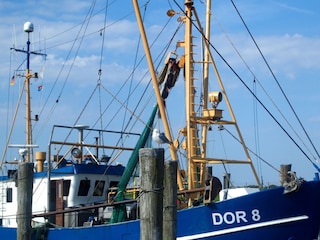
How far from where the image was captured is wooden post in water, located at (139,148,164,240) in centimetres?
1103

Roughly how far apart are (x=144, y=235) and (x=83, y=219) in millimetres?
8293

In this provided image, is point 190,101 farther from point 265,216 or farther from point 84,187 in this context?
point 84,187

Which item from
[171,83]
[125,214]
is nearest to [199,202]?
[125,214]

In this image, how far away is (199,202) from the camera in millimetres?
16438

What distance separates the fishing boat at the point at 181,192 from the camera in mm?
15078

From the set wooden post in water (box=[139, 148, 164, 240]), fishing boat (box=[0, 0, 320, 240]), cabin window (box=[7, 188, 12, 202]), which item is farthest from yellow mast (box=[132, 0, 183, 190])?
cabin window (box=[7, 188, 12, 202])

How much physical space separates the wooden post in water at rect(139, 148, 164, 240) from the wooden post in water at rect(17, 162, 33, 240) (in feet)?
14.6

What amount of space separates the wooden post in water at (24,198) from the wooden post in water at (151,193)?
4461mm

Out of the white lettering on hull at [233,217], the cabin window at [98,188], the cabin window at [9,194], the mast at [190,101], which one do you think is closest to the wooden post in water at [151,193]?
the white lettering on hull at [233,217]

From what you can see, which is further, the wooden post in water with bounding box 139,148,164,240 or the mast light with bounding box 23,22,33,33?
the mast light with bounding box 23,22,33,33

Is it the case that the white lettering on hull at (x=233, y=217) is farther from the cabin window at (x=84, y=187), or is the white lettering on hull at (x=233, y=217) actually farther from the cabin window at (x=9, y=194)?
the cabin window at (x=9, y=194)

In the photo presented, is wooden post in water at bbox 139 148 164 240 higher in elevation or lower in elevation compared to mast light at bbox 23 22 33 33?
lower

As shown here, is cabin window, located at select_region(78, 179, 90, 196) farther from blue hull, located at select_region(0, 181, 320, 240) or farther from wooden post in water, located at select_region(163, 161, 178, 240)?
wooden post in water, located at select_region(163, 161, 178, 240)

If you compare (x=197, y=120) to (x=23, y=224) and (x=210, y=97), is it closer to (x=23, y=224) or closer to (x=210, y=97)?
(x=210, y=97)
